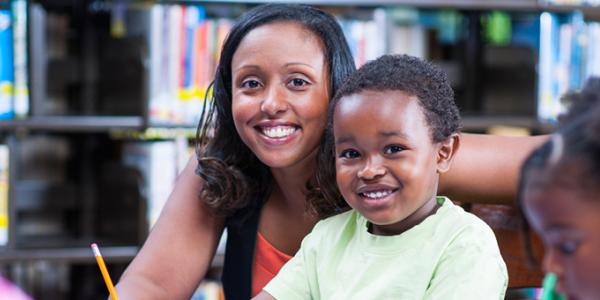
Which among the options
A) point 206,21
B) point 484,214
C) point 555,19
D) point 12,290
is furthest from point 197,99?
point 12,290

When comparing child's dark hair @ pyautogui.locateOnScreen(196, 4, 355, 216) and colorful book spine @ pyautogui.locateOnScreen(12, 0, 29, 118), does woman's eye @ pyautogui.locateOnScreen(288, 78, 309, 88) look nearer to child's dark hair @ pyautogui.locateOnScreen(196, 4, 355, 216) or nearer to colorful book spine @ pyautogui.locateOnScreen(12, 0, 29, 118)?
child's dark hair @ pyautogui.locateOnScreen(196, 4, 355, 216)

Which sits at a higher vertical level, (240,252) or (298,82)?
(298,82)

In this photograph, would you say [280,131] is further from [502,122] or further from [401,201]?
[502,122]

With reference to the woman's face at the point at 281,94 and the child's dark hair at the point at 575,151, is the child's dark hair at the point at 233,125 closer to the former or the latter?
the woman's face at the point at 281,94

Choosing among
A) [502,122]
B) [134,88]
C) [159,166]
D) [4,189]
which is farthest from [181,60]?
[502,122]

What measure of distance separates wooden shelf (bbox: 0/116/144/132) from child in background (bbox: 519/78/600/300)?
6.91 ft

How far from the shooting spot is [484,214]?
1151mm

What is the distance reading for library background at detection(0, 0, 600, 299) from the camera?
8.09ft

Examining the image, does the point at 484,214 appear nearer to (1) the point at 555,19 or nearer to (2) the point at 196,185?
(2) the point at 196,185

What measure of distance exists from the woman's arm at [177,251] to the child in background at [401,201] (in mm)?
347

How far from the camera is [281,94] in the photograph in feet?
3.87

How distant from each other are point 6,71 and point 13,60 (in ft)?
0.12

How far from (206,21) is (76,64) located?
1.48ft

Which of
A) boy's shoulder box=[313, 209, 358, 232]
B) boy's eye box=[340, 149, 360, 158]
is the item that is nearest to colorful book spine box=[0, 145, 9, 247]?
boy's shoulder box=[313, 209, 358, 232]
